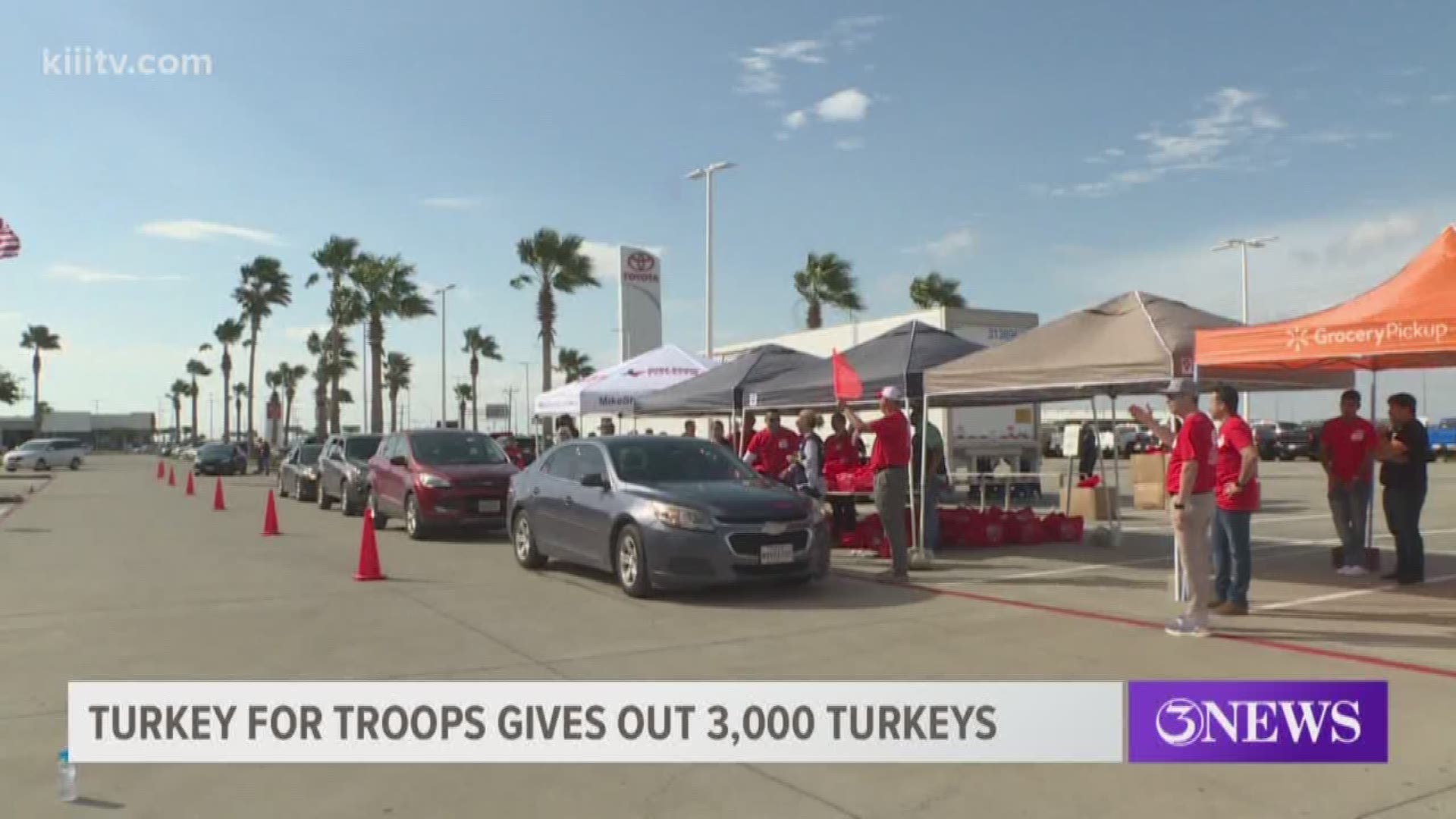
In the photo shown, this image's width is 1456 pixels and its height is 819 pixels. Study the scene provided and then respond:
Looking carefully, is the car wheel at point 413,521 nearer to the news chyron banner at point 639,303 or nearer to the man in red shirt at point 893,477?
the man in red shirt at point 893,477

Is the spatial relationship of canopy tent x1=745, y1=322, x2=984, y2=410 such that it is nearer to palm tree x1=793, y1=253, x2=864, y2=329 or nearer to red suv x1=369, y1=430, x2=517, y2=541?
red suv x1=369, y1=430, x2=517, y2=541

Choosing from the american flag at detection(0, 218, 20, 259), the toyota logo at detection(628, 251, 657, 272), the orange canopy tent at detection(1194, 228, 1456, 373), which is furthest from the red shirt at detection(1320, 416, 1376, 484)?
the toyota logo at detection(628, 251, 657, 272)

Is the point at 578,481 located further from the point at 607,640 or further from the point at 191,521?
the point at 191,521

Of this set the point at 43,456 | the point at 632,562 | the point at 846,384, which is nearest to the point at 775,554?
the point at 632,562

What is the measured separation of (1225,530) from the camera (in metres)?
8.61

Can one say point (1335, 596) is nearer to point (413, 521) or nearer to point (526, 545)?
point (526, 545)

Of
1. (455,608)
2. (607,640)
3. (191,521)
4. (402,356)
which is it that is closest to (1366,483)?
(607,640)

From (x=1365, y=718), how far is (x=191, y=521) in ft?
60.9

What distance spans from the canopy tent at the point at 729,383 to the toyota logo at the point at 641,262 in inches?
786

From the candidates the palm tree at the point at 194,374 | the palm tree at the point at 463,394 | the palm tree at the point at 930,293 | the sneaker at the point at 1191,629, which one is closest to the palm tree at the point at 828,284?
the palm tree at the point at 930,293

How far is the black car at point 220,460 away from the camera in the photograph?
43250 millimetres

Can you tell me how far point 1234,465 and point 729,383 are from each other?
807cm

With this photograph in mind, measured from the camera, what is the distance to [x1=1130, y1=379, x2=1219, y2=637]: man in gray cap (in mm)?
7637

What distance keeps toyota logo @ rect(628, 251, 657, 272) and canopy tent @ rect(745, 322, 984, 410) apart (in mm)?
22473
